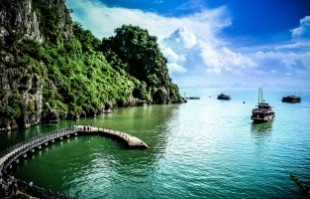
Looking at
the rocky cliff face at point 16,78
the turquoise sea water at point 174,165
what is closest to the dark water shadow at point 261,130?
the turquoise sea water at point 174,165

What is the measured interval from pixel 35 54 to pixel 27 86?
2262cm

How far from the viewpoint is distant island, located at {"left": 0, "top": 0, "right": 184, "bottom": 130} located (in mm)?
90562

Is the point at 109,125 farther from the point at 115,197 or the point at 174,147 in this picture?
the point at 115,197

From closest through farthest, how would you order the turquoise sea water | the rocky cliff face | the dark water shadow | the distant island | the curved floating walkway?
the curved floating walkway
the turquoise sea water
the rocky cliff face
the distant island
the dark water shadow

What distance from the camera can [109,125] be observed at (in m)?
102

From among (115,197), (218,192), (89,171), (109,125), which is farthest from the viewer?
(109,125)

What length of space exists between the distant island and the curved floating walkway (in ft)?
57.9

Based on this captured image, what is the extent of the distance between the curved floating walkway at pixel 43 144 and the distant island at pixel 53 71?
17.7 meters

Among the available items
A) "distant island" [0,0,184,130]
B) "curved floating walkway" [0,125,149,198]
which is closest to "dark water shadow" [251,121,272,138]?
"curved floating walkway" [0,125,149,198]

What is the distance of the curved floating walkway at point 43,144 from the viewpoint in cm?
3756

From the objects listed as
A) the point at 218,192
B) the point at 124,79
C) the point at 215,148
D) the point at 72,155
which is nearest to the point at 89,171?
the point at 72,155

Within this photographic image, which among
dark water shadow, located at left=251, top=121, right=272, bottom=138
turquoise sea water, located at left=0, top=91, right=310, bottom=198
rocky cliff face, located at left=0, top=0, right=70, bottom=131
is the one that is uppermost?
rocky cliff face, located at left=0, top=0, right=70, bottom=131

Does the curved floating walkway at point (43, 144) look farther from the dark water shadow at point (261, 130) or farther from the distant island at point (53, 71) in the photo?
the dark water shadow at point (261, 130)

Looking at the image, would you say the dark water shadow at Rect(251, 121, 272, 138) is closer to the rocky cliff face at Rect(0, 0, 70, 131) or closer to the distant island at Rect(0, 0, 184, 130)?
the distant island at Rect(0, 0, 184, 130)
